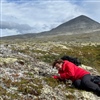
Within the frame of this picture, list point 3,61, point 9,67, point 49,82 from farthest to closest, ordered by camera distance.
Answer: point 3,61 → point 9,67 → point 49,82

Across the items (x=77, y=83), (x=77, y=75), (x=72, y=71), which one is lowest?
(x=77, y=83)

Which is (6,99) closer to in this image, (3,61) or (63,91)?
(63,91)

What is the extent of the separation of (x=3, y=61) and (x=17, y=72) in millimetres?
4864

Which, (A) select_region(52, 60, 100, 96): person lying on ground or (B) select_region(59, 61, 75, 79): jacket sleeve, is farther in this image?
(B) select_region(59, 61, 75, 79): jacket sleeve

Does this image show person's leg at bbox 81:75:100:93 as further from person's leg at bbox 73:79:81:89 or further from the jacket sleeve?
the jacket sleeve

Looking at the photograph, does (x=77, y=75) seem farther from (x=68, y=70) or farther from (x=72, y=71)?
(x=68, y=70)

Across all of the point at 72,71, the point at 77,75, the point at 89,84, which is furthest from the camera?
the point at 77,75

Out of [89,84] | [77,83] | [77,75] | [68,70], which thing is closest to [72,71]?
[68,70]

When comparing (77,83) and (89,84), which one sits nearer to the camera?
(89,84)

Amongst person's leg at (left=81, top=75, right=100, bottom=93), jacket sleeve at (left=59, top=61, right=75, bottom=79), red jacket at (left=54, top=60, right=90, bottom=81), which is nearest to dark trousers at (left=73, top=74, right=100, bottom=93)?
person's leg at (left=81, top=75, right=100, bottom=93)

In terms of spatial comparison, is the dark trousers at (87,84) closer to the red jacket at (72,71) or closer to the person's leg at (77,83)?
the person's leg at (77,83)

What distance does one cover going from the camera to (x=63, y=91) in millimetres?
20625

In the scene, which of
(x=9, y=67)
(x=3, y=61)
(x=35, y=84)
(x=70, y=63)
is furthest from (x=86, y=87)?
(x=3, y=61)

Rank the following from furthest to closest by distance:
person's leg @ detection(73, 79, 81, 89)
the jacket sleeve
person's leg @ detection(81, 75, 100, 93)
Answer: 1. person's leg @ detection(73, 79, 81, 89)
2. the jacket sleeve
3. person's leg @ detection(81, 75, 100, 93)
